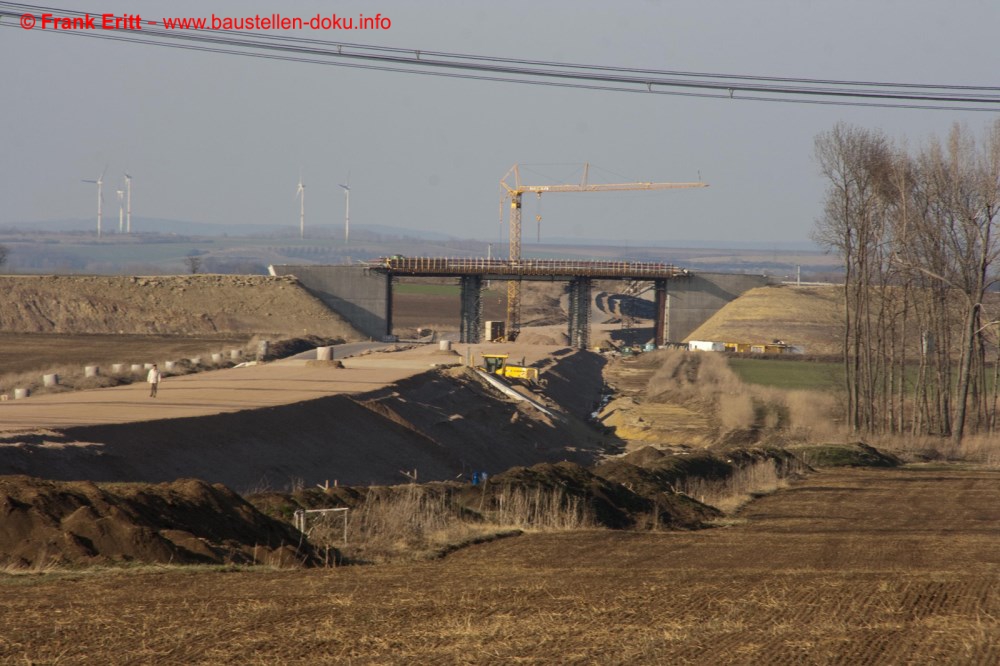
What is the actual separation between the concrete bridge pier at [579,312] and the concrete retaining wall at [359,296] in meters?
17.3

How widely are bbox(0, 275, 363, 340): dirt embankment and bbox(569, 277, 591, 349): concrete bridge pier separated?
20369 mm

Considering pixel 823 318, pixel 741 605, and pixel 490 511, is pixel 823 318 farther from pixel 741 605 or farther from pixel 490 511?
pixel 741 605

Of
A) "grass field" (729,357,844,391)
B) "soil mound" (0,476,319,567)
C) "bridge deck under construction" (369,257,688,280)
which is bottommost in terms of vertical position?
"grass field" (729,357,844,391)

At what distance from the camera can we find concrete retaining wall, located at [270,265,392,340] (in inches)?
4449

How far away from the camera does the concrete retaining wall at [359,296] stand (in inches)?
4449

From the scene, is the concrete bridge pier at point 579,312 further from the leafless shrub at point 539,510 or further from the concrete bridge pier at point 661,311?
the leafless shrub at point 539,510

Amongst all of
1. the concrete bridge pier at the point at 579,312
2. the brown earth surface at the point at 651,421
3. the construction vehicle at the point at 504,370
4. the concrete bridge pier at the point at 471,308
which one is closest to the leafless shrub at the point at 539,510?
the brown earth surface at the point at 651,421

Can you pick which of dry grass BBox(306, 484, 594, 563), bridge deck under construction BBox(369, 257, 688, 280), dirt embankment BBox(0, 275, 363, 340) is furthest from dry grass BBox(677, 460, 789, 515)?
dirt embankment BBox(0, 275, 363, 340)

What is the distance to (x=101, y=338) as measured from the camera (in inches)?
3797

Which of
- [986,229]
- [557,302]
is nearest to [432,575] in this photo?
[986,229]

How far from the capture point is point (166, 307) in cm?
11375

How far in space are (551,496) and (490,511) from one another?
1739mm

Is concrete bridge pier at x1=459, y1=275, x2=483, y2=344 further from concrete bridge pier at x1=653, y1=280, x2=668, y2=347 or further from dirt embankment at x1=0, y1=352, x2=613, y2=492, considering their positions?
dirt embankment at x1=0, y1=352, x2=613, y2=492

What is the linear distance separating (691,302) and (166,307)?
51.1 m
